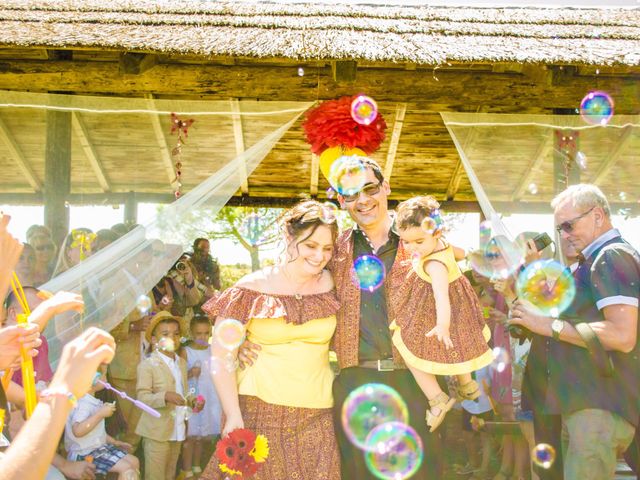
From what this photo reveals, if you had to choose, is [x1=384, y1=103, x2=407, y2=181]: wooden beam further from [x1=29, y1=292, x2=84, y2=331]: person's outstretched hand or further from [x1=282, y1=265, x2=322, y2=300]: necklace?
[x1=29, y1=292, x2=84, y2=331]: person's outstretched hand

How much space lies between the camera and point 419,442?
3580 mm

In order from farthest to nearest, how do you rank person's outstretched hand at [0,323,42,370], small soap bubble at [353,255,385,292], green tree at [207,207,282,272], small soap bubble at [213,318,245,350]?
green tree at [207,207,282,272] < small soap bubble at [353,255,385,292] < small soap bubble at [213,318,245,350] < person's outstretched hand at [0,323,42,370]

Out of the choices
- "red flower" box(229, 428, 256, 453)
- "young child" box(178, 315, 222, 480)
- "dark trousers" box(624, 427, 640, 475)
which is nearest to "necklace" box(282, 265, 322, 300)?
"red flower" box(229, 428, 256, 453)

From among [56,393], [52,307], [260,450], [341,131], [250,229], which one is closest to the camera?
[56,393]

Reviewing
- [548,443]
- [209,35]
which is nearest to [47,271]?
[209,35]

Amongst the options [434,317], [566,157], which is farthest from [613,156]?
[434,317]

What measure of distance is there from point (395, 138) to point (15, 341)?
221 inches

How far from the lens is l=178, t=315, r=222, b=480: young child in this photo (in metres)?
5.77

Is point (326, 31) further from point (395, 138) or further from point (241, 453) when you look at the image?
point (241, 453)

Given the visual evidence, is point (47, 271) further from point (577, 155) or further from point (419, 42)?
point (577, 155)

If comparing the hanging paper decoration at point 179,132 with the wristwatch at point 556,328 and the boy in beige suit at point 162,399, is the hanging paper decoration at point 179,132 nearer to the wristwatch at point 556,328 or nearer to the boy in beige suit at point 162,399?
the boy in beige suit at point 162,399

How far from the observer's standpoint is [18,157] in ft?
19.0

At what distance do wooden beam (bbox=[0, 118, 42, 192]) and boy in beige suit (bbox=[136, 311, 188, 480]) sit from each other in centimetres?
146

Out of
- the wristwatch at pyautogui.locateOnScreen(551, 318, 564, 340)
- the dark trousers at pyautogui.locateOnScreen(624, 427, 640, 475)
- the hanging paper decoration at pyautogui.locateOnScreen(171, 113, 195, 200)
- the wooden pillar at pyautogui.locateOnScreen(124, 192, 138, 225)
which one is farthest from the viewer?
the hanging paper decoration at pyautogui.locateOnScreen(171, 113, 195, 200)
